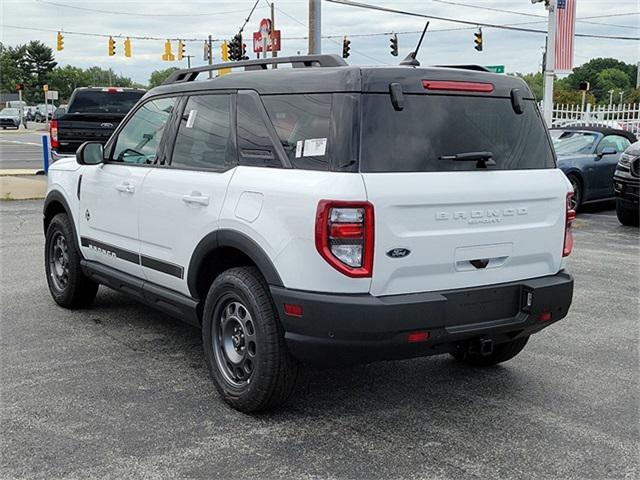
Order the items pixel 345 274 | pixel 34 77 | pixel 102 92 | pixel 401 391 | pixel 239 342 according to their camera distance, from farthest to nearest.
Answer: pixel 34 77
pixel 102 92
pixel 401 391
pixel 239 342
pixel 345 274

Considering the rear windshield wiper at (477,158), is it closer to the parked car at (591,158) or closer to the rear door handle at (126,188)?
the rear door handle at (126,188)

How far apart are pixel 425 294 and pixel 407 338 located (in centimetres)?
24

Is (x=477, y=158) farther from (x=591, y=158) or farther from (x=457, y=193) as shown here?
(x=591, y=158)

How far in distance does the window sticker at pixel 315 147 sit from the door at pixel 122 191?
1.59m

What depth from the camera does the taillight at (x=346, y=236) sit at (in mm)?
3559

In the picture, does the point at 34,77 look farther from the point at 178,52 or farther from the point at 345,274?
the point at 345,274

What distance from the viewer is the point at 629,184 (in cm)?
1168

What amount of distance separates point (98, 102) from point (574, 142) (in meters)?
9.85

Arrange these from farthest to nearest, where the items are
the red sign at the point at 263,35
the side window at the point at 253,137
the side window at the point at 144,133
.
→ 1. the red sign at the point at 263,35
2. the side window at the point at 144,133
3. the side window at the point at 253,137

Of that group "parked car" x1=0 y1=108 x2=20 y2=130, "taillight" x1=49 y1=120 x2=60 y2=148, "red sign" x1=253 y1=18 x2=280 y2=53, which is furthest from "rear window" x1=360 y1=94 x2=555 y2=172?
"parked car" x1=0 y1=108 x2=20 y2=130

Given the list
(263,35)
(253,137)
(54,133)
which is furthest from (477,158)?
(263,35)

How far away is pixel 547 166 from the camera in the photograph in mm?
4387

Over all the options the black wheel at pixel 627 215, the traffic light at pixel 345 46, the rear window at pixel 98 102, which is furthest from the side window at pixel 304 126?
the traffic light at pixel 345 46

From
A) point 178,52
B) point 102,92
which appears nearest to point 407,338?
point 102,92
